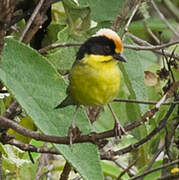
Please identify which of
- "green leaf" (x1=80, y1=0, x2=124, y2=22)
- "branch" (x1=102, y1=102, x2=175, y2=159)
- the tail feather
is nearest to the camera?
"branch" (x1=102, y1=102, x2=175, y2=159)

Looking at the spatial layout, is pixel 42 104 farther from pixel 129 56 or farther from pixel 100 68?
pixel 129 56

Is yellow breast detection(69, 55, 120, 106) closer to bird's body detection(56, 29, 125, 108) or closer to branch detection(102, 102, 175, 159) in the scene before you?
bird's body detection(56, 29, 125, 108)

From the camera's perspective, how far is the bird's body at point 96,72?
165cm

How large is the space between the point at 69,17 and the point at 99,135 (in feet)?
2.22

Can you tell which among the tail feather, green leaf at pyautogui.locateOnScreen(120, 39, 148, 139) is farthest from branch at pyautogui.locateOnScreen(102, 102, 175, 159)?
green leaf at pyautogui.locateOnScreen(120, 39, 148, 139)

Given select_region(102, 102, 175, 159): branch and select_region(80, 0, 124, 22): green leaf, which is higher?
select_region(80, 0, 124, 22): green leaf

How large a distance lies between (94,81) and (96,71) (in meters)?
0.05

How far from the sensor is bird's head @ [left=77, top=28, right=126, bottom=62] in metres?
1.68

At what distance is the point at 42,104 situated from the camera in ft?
4.64

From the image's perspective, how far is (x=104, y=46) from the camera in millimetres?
1724

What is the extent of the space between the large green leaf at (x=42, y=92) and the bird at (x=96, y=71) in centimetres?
14

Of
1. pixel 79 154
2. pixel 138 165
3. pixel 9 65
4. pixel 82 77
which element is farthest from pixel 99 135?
pixel 138 165

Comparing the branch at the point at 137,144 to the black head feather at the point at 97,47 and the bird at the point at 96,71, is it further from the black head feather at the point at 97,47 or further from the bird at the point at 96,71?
the black head feather at the point at 97,47

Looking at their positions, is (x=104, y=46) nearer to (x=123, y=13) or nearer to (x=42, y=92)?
(x=123, y=13)
